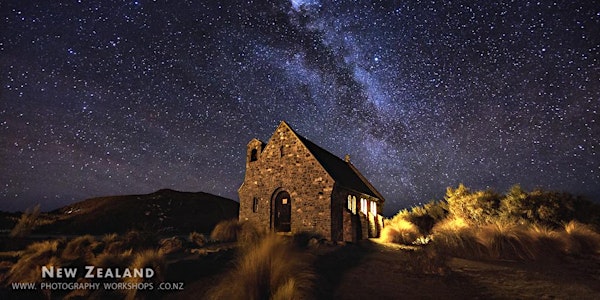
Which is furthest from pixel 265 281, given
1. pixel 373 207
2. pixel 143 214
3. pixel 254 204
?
pixel 143 214

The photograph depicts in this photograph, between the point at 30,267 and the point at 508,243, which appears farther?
the point at 508,243

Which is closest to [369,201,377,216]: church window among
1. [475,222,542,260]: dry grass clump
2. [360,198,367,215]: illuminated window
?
[360,198,367,215]: illuminated window

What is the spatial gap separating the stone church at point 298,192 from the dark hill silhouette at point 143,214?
1011 cm

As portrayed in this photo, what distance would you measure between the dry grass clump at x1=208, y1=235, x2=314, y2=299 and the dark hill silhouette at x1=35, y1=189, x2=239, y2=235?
20.4 meters

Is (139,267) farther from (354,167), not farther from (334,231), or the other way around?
(354,167)

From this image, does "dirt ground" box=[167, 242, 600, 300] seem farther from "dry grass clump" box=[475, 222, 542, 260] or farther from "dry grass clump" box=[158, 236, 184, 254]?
"dry grass clump" box=[158, 236, 184, 254]

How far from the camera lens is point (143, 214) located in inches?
1383

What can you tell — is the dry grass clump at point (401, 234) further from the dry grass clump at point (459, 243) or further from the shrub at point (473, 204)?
the dry grass clump at point (459, 243)

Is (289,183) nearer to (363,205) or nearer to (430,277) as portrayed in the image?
(363,205)

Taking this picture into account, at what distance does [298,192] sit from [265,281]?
12464mm

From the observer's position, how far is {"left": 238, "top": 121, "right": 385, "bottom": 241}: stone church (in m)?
18.0

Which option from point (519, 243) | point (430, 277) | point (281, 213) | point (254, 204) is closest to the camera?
point (430, 277)

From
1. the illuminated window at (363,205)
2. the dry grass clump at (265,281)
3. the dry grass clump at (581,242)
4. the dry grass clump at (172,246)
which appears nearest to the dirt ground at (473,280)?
the dry grass clump at (581,242)

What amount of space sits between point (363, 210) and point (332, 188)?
5948 mm
